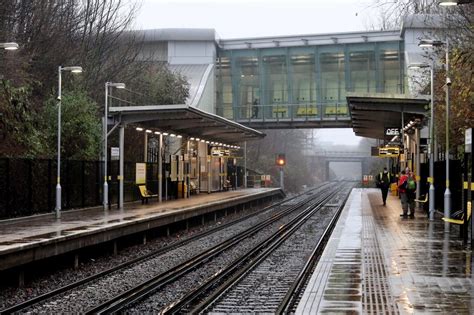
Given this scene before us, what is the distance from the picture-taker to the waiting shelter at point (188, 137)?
27.0m

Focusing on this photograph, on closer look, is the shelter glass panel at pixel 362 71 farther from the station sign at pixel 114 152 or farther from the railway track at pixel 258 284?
the railway track at pixel 258 284

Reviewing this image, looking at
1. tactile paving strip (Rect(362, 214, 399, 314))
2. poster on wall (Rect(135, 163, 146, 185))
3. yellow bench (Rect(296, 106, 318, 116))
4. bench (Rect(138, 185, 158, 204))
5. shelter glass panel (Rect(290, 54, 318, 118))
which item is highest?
shelter glass panel (Rect(290, 54, 318, 118))

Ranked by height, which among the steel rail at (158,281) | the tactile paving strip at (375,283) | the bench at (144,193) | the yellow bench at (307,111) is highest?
the yellow bench at (307,111)

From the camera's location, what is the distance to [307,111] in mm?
59375

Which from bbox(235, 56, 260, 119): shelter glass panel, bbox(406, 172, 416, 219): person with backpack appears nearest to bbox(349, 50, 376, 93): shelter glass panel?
bbox(235, 56, 260, 119): shelter glass panel

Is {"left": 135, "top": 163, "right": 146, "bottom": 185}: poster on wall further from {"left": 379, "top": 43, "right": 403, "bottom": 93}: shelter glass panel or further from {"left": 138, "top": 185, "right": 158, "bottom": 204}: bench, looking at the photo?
{"left": 379, "top": 43, "right": 403, "bottom": 93}: shelter glass panel

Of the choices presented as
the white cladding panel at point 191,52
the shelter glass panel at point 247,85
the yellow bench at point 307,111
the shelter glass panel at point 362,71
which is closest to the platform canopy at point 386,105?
the yellow bench at point 307,111

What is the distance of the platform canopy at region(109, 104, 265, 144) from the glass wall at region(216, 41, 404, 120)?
19.3 meters

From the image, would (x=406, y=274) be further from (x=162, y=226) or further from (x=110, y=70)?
(x=110, y=70)

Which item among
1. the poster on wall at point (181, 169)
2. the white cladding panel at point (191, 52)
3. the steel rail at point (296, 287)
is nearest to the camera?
the steel rail at point (296, 287)

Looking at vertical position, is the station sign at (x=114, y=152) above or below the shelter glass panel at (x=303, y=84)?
below

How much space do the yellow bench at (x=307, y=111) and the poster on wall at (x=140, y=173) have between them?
3062 cm

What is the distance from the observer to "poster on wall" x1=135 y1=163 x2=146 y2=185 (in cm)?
2969

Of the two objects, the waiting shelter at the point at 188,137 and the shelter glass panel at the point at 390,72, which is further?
the shelter glass panel at the point at 390,72
